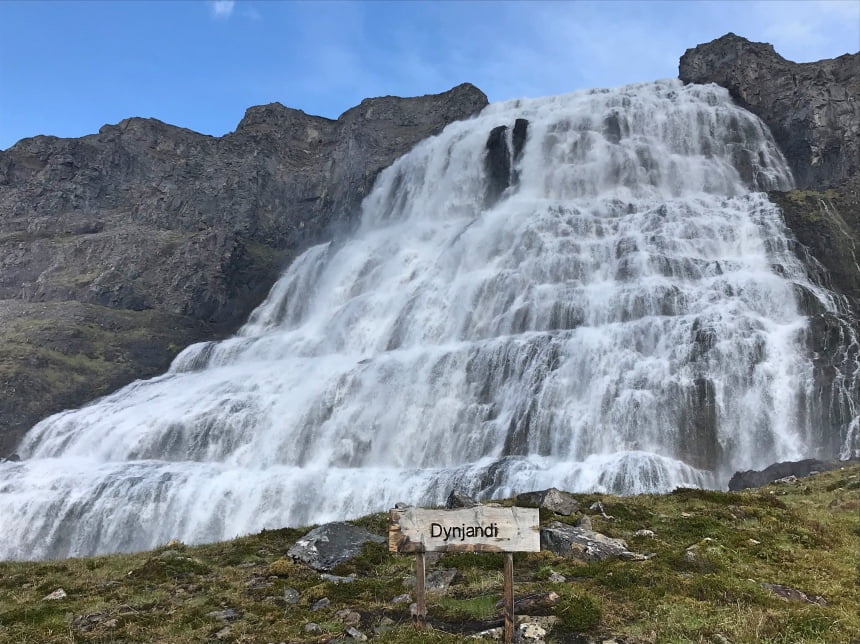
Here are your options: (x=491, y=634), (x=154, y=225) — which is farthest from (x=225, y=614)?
(x=154, y=225)

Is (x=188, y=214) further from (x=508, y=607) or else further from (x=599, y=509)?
(x=508, y=607)

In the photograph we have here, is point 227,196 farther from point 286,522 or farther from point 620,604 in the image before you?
point 620,604

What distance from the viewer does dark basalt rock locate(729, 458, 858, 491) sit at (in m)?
27.2

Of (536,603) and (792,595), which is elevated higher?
(792,595)

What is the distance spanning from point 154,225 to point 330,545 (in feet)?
373

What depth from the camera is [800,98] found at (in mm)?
72625

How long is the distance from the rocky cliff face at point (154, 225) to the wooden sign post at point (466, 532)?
6864 centimetres

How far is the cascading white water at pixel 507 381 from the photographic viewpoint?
34.1 m

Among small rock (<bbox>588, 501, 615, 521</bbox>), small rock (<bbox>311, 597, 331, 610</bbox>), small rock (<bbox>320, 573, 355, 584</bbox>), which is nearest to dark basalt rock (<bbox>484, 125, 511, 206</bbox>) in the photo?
→ small rock (<bbox>588, 501, 615, 521</bbox>)

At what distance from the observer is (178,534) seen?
37344 mm

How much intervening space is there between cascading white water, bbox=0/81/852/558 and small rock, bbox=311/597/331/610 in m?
19.9

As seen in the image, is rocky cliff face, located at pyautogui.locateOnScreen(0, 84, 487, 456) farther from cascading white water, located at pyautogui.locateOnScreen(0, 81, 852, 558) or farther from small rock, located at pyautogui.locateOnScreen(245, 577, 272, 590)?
small rock, located at pyautogui.locateOnScreen(245, 577, 272, 590)

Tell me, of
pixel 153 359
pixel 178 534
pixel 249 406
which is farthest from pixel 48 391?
pixel 178 534

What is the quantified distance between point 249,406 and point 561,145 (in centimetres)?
5149
